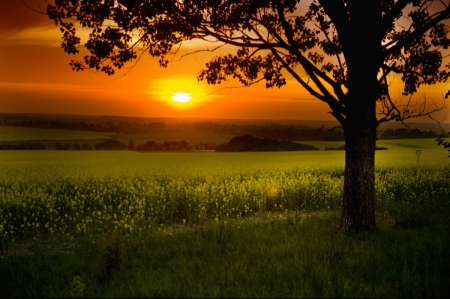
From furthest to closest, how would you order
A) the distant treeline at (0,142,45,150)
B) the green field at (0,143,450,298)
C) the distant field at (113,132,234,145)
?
the distant field at (113,132,234,145)
the distant treeline at (0,142,45,150)
the green field at (0,143,450,298)

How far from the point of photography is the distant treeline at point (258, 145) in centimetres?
6072

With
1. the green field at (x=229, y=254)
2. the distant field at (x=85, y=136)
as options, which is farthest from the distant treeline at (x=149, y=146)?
the green field at (x=229, y=254)

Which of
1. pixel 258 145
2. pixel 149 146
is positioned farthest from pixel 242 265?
pixel 258 145

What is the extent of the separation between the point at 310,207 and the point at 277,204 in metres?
1.27

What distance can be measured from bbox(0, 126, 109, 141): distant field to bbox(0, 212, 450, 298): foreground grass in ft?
190

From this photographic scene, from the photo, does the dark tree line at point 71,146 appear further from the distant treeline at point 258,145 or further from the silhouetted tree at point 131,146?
the distant treeline at point 258,145

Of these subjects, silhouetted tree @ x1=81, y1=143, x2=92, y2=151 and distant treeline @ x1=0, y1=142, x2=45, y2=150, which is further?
silhouetted tree @ x1=81, y1=143, x2=92, y2=151

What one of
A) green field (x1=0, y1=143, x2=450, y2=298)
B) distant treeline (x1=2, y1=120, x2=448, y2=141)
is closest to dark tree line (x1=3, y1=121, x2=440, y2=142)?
distant treeline (x1=2, y1=120, x2=448, y2=141)

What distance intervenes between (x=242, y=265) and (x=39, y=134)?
2811 inches

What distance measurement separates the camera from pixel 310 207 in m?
16.3

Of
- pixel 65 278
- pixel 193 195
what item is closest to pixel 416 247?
pixel 65 278

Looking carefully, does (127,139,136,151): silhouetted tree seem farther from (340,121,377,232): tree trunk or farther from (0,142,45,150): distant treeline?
(340,121,377,232): tree trunk

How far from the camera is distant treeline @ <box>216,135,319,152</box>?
6072cm

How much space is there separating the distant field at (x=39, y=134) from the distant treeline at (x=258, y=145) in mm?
20629
